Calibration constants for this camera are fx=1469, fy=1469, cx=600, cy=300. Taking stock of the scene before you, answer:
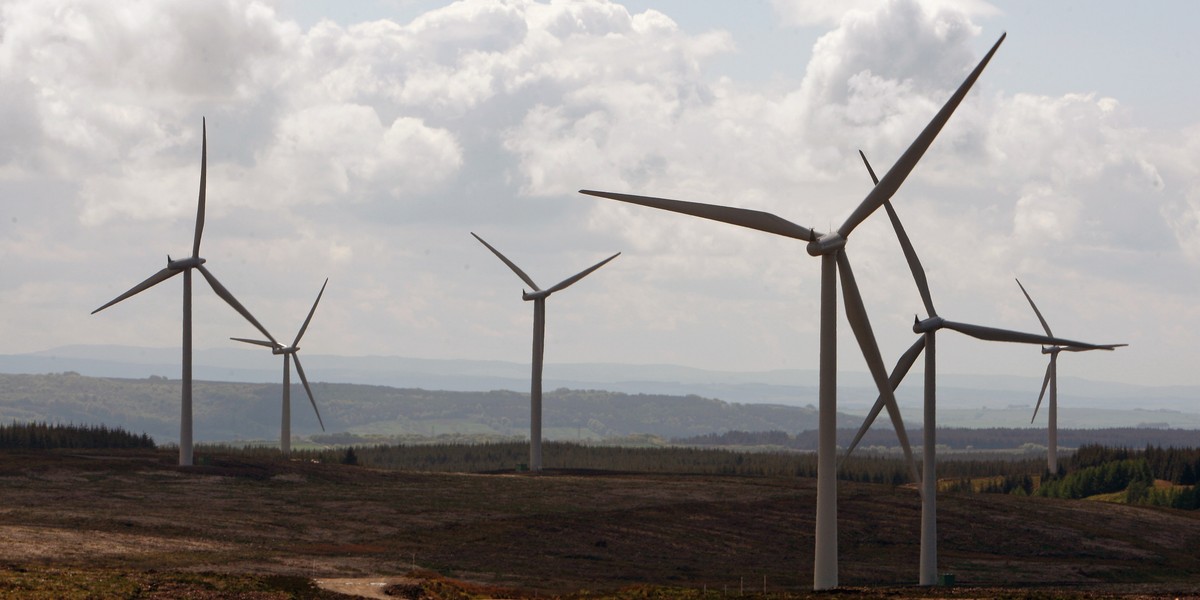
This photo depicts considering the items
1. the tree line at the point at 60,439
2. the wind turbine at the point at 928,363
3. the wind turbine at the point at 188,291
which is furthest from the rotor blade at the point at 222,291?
the wind turbine at the point at 928,363

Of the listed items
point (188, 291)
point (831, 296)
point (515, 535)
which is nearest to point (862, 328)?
point (831, 296)

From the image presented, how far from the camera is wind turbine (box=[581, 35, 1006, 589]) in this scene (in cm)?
5134

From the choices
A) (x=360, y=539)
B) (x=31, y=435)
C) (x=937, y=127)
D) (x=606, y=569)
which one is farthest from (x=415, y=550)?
(x=31, y=435)

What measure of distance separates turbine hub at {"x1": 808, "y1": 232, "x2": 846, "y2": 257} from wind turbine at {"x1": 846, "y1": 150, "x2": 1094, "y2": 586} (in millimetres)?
10873

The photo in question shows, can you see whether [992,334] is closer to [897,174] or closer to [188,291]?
[897,174]

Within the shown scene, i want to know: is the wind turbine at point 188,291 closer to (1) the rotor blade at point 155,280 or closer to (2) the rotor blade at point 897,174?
(1) the rotor blade at point 155,280

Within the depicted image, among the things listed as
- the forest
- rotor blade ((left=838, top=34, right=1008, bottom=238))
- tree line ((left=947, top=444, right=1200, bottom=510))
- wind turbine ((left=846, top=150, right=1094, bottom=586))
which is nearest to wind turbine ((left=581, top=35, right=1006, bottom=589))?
rotor blade ((left=838, top=34, right=1008, bottom=238))

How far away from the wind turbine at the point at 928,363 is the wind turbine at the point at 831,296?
854 cm

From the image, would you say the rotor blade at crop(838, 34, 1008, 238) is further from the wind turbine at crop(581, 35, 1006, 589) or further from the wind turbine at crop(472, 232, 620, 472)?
the wind turbine at crop(472, 232, 620, 472)

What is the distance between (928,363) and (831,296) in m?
13.9

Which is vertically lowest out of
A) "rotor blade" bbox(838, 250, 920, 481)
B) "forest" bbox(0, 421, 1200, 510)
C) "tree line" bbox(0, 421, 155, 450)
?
"forest" bbox(0, 421, 1200, 510)

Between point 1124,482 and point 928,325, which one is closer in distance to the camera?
point 928,325

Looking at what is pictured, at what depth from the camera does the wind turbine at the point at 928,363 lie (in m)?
63.0

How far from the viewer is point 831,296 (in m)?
51.6
